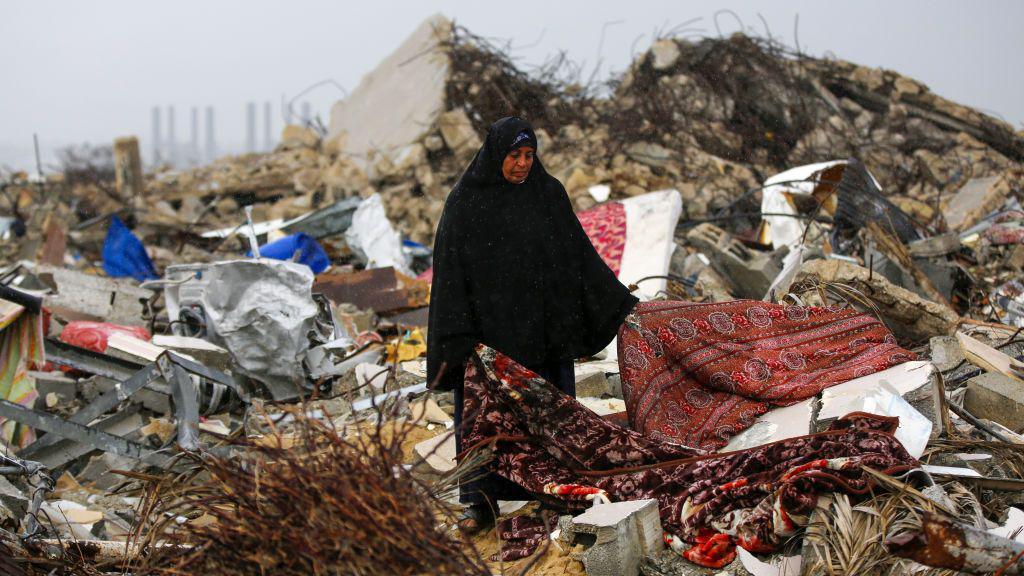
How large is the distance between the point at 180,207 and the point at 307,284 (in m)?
7.93

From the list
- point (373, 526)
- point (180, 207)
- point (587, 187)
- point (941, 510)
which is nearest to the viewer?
point (373, 526)

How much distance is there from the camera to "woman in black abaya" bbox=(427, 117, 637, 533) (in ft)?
11.6

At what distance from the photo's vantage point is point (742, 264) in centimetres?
664

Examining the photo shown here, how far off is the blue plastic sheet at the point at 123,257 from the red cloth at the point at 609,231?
14.3 ft

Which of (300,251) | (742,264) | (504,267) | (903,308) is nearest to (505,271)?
(504,267)

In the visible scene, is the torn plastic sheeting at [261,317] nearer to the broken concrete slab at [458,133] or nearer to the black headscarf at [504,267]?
the black headscarf at [504,267]

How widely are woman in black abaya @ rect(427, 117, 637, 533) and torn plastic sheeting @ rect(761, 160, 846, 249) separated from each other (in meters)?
4.30

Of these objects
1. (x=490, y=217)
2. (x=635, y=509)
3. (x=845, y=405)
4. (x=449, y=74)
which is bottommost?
(x=635, y=509)

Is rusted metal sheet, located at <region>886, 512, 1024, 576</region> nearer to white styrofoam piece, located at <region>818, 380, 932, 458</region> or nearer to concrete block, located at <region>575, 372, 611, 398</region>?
white styrofoam piece, located at <region>818, 380, 932, 458</region>

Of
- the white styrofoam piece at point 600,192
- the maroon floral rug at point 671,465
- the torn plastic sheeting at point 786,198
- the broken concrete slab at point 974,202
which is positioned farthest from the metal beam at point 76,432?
the broken concrete slab at point 974,202

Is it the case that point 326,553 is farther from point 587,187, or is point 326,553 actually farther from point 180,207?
point 180,207

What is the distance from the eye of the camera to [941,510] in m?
2.64

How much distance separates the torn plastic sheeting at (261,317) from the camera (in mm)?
6043

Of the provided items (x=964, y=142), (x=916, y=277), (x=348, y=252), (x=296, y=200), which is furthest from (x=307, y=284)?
(x=964, y=142)
